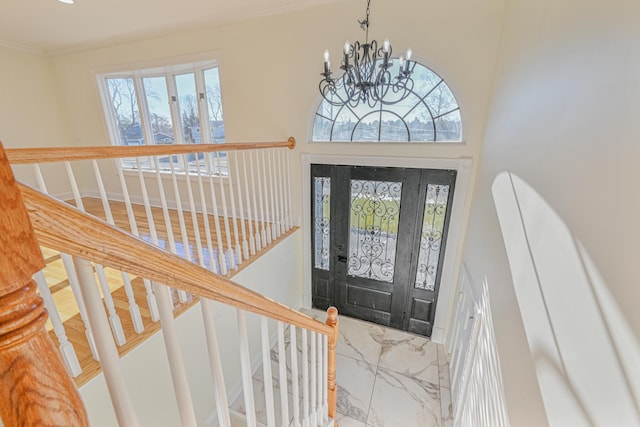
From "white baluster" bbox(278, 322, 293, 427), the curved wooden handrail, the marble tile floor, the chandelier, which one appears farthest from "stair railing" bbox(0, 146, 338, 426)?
the marble tile floor

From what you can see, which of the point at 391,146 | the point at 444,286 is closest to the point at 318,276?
the point at 444,286

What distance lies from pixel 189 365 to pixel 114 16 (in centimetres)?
368

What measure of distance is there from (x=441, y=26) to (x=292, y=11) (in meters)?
1.49

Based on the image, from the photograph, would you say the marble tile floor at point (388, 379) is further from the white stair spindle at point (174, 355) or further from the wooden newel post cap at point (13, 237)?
the wooden newel post cap at point (13, 237)

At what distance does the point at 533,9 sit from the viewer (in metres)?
1.62

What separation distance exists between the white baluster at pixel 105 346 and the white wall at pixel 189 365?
948mm

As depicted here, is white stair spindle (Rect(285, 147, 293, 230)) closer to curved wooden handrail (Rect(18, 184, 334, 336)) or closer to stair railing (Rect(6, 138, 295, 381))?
stair railing (Rect(6, 138, 295, 381))

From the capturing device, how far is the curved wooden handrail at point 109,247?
1.16 feet

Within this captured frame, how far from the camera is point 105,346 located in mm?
458

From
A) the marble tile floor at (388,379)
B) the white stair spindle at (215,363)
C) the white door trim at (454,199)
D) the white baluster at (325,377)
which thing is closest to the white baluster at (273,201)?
the white door trim at (454,199)

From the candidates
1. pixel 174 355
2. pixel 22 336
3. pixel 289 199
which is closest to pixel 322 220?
pixel 289 199

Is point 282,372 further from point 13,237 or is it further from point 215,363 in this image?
point 13,237

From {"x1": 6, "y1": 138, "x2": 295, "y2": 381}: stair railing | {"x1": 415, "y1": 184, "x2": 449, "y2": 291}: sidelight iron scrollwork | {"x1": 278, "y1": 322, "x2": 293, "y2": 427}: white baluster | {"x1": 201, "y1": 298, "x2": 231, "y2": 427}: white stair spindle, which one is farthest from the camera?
{"x1": 415, "y1": 184, "x2": 449, "y2": 291}: sidelight iron scrollwork

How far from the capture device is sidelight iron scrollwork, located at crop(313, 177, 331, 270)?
3.22 m
